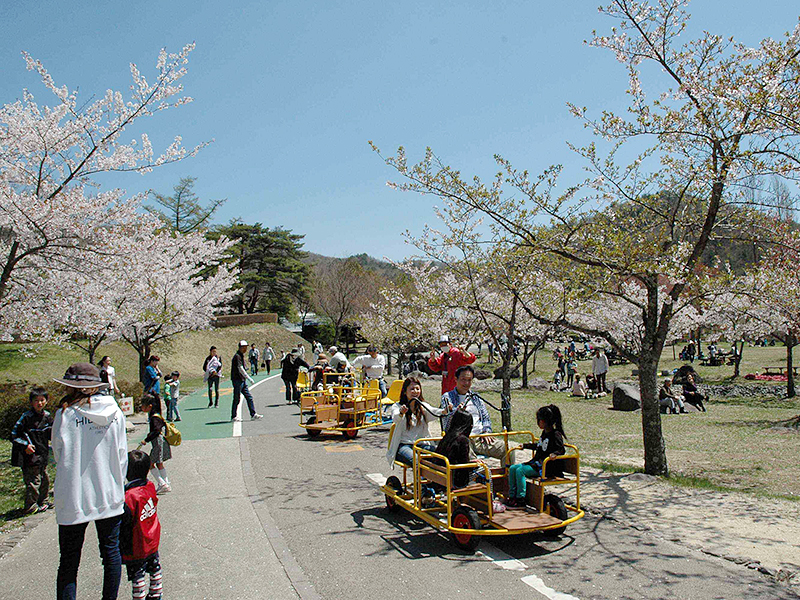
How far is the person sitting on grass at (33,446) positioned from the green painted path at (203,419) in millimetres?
5039

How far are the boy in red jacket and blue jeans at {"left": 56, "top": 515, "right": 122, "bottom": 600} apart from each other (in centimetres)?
9

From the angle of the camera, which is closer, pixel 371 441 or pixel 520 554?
pixel 520 554

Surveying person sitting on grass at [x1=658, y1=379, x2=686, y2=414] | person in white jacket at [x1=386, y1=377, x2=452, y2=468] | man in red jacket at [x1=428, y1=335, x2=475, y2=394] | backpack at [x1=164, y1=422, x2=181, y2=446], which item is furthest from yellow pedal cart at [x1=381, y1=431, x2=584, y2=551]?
person sitting on grass at [x1=658, y1=379, x2=686, y2=414]

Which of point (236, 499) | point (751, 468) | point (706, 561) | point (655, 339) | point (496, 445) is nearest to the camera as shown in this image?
point (706, 561)

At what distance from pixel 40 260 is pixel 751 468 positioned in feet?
44.1

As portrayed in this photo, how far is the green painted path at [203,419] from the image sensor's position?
12664 mm

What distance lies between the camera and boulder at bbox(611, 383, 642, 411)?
19.1 meters

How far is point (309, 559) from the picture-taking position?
17.5 ft

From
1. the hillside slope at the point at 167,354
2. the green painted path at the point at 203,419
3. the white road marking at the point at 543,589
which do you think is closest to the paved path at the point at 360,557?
the white road marking at the point at 543,589

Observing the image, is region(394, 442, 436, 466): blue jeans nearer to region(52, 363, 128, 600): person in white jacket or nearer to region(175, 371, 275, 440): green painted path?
region(52, 363, 128, 600): person in white jacket

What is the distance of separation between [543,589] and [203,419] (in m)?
12.4

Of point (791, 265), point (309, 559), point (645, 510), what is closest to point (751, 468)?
point (645, 510)

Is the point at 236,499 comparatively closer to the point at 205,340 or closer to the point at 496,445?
the point at 496,445

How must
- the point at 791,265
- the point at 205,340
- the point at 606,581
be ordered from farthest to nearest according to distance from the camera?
the point at 205,340, the point at 791,265, the point at 606,581
